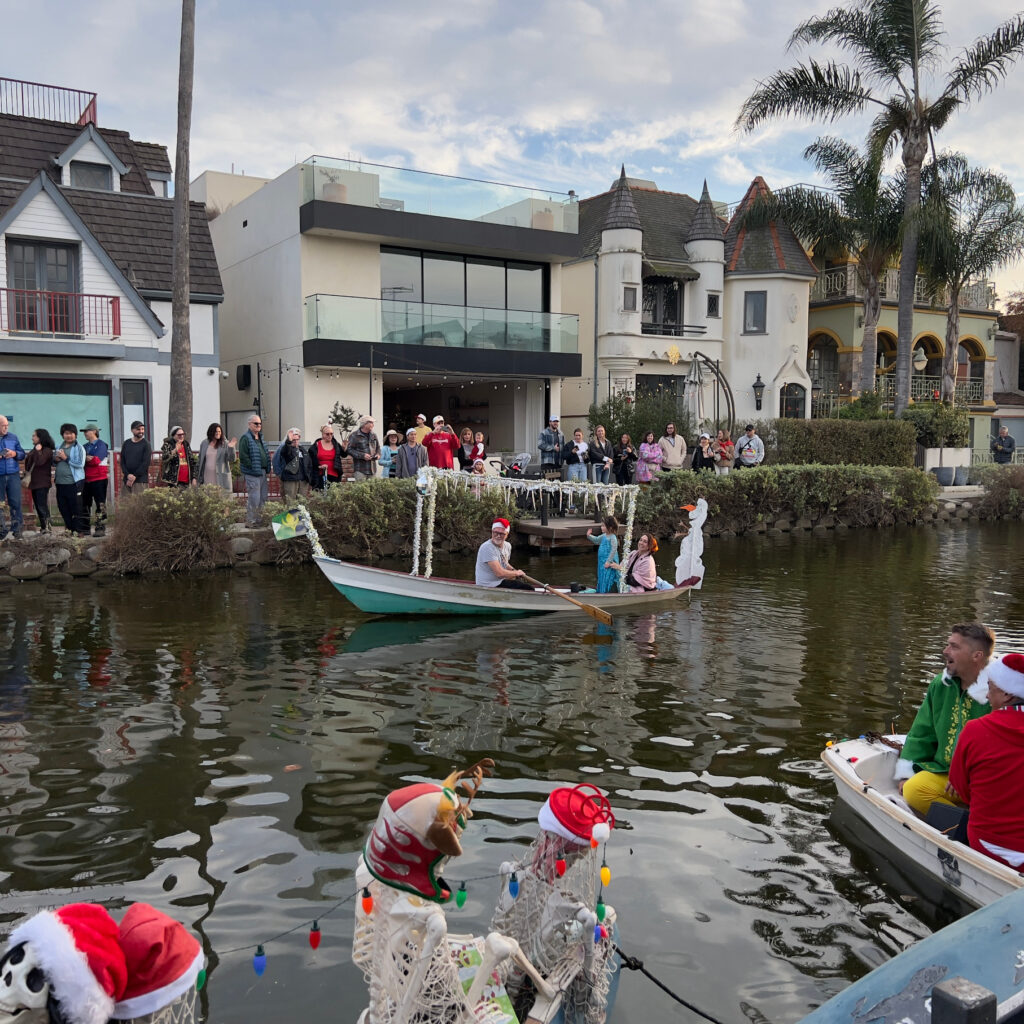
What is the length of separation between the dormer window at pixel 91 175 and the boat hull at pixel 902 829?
2543 centimetres

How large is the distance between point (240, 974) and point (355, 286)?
82.2 feet

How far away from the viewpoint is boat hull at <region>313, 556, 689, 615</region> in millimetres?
13539

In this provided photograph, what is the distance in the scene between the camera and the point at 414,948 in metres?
3.70

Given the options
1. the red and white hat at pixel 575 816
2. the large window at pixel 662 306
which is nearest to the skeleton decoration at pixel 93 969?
the red and white hat at pixel 575 816

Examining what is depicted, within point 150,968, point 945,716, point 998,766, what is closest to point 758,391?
point 945,716

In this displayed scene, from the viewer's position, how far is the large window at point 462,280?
29.3 meters

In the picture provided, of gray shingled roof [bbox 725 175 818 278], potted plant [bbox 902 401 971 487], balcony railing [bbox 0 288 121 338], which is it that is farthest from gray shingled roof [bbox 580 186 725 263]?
balcony railing [bbox 0 288 121 338]

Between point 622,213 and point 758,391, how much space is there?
8.53m

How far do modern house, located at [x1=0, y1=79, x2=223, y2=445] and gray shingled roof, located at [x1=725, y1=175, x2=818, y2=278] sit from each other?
20.3m

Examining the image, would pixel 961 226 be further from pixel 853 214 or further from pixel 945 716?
pixel 945 716

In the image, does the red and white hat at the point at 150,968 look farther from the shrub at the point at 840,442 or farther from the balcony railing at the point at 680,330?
the balcony railing at the point at 680,330

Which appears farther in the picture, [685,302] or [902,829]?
[685,302]

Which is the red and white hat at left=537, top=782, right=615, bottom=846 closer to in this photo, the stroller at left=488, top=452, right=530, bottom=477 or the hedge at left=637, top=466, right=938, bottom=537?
the stroller at left=488, top=452, right=530, bottom=477

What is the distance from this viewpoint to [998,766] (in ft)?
18.2
